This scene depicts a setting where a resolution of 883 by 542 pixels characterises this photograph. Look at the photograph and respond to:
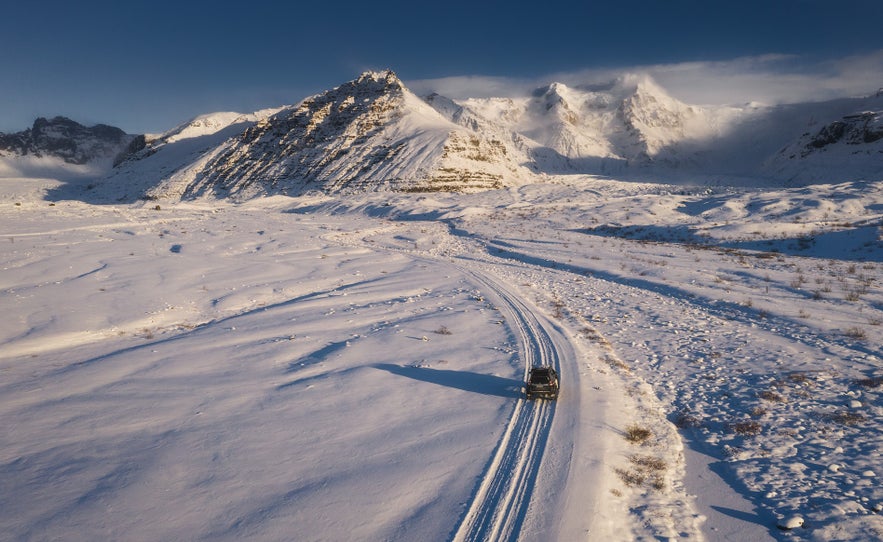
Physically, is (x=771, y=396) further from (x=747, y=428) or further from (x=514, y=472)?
→ (x=514, y=472)

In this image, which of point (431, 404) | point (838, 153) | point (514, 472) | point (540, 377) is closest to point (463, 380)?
point (431, 404)

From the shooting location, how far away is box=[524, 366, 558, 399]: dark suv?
7.20 meters

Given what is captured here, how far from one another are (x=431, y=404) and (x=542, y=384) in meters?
1.90

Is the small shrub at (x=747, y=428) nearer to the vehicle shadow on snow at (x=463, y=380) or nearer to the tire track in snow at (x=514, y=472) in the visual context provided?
the tire track in snow at (x=514, y=472)

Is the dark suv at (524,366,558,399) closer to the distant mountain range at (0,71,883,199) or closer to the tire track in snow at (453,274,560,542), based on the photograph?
the tire track in snow at (453,274,560,542)

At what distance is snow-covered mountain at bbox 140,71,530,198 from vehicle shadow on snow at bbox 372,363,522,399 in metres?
69.0

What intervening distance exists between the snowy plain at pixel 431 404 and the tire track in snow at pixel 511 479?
31 millimetres

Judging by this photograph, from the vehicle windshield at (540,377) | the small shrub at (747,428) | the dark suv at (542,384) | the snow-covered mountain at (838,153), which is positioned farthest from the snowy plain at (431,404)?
the snow-covered mountain at (838,153)

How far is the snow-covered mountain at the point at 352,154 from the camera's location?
82.9m

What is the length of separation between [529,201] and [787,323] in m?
47.1

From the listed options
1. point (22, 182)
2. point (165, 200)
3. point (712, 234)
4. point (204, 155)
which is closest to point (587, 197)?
point (712, 234)

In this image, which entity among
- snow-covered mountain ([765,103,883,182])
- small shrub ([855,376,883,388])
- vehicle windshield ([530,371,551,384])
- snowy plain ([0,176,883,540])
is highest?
snow-covered mountain ([765,103,883,182])

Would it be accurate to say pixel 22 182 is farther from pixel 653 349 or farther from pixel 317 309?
pixel 653 349

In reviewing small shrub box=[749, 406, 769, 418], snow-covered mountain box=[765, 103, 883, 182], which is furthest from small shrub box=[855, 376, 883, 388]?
snow-covered mountain box=[765, 103, 883, 182]
